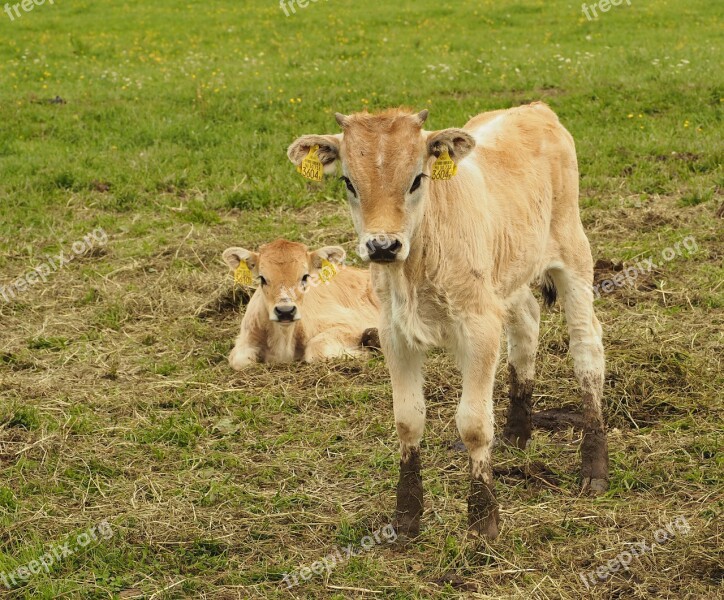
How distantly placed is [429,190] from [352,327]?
4.61 metres

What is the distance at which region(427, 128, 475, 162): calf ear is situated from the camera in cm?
555

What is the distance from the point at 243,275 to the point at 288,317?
1.83 feet

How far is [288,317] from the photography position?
9438 mm

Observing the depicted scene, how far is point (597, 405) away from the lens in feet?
22.6

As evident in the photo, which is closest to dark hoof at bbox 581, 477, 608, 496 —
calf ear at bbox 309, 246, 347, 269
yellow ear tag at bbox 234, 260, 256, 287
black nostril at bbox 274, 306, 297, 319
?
black nostril at bbox 274, 306, 297, 319

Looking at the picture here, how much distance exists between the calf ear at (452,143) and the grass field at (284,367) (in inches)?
83.0

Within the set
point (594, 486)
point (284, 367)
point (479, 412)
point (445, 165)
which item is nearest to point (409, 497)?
point (479, 412)

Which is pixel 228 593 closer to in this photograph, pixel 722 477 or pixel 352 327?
pixel 722 477

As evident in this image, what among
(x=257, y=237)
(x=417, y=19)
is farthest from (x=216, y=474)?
(x=417, y=19)

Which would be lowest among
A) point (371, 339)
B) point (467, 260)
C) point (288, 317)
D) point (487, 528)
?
point (371, 339)

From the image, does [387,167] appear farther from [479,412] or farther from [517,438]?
[517,438]

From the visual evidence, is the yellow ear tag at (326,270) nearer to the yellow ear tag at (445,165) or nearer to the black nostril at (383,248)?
the yellow ear tag at (445,165)

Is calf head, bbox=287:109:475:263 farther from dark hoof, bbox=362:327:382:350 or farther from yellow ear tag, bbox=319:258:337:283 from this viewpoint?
dark hoof, bbox=362:327:382:350

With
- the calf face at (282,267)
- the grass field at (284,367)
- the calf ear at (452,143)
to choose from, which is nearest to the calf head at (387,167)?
the calf ear at (452,143)
